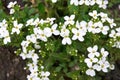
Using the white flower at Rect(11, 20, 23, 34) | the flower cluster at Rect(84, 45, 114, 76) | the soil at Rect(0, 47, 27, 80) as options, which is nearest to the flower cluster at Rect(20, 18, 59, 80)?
the white flower at Rect(11, 20, 23, 34)

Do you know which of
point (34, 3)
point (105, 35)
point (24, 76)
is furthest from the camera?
point (34, 3)

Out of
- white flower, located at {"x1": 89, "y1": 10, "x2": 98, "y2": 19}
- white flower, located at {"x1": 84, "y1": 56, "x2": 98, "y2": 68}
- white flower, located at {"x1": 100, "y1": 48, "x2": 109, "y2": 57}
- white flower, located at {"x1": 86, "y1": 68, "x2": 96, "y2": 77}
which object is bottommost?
white flower, located at {"x1": 86, "y1": 68, "x2": 96, "y2": 77}

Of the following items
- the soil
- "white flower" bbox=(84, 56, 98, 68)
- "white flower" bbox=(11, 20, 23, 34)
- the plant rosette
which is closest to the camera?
"white flower" bbox=(84, 56, 98, 68)

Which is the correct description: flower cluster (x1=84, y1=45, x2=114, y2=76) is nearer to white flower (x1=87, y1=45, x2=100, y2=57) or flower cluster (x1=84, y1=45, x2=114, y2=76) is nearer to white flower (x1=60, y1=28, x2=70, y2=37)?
white flower (x1=87, y1=45, x2=100, y2=57)

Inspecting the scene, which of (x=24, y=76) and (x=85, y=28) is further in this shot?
(x=24, y=76)

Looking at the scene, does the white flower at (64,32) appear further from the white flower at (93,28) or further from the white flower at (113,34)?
the white flower at (113,34)

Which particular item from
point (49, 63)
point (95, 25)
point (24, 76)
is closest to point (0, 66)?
point (24, 76)

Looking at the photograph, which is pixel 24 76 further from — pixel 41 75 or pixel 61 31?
pixel 61 31

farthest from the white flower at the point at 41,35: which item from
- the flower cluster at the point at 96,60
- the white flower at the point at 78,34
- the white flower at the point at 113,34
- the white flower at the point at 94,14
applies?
the white flower at the point at 113,34
